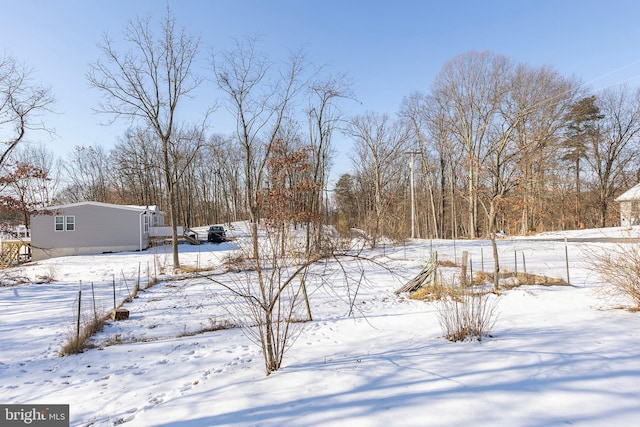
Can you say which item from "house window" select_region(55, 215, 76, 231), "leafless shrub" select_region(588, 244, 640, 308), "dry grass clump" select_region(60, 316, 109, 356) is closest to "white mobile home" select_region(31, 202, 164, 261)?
"house window" select_region(55, 215, 76, 231)

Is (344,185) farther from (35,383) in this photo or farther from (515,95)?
(35,383)

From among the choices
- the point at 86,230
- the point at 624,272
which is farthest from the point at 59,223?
the point at 624,272

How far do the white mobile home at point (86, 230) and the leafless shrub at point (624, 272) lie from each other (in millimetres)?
24264

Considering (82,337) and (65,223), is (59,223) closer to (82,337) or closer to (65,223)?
(65,223)

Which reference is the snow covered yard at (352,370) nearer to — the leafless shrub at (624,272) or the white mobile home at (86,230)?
the leafless shrub at (624,272)

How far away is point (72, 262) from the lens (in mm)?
17453

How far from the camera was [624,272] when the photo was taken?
17.9 ft

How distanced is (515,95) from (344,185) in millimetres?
18343

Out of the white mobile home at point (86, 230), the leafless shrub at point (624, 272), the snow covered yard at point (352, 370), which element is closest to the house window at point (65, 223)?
the white mobile home at point (86, 230)

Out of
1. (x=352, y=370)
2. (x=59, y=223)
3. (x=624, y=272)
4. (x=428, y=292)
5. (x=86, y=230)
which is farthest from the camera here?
(x=86, y=230)

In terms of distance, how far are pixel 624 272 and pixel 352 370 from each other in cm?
522

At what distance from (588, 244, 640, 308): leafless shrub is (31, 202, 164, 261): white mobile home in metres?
24.3

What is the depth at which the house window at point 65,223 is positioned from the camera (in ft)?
69.2

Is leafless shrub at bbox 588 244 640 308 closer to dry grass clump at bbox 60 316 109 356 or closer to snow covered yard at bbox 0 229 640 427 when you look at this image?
snow covered yard at bbox 0 229 640 427
